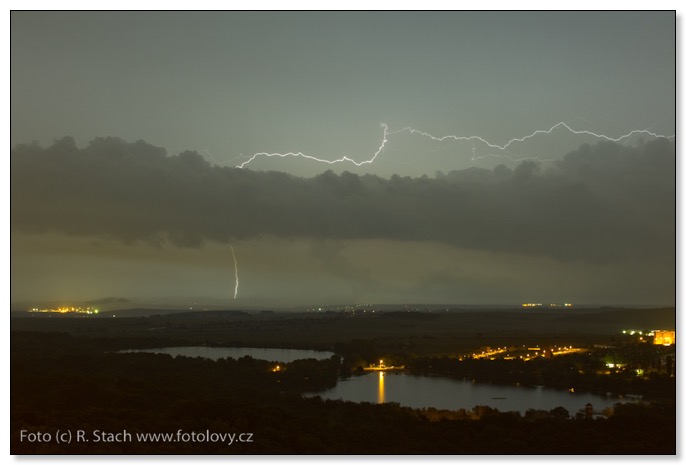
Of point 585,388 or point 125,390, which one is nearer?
point 125,390

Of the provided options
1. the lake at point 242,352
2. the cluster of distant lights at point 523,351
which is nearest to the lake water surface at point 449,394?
the cluster of distant lights at point 523,351

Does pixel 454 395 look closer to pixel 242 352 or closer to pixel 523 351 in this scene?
pixel 523 351

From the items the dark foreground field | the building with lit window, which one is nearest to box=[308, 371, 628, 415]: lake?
the dark foreground field

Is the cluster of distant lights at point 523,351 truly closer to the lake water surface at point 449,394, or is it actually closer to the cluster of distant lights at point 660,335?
the cluster of distant lights at point 660,335

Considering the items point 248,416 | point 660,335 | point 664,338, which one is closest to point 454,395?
point 248,416
